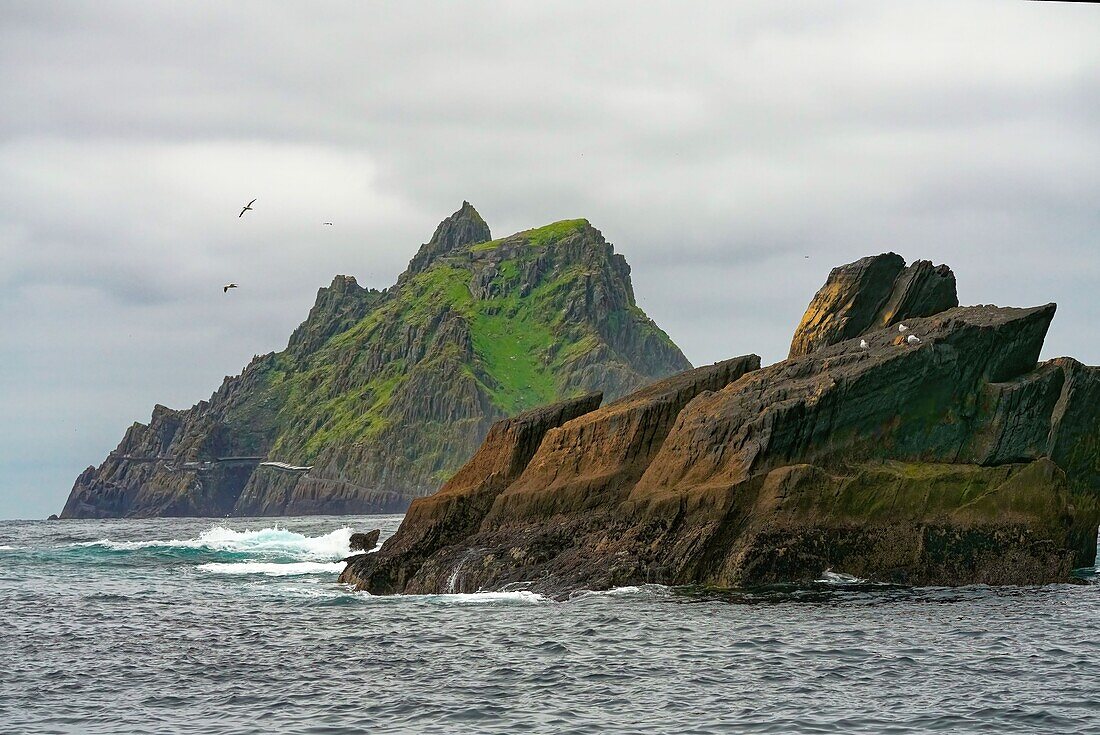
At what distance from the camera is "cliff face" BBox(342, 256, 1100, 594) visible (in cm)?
4125

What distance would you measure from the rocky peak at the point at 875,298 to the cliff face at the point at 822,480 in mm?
1782

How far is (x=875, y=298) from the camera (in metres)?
55.3

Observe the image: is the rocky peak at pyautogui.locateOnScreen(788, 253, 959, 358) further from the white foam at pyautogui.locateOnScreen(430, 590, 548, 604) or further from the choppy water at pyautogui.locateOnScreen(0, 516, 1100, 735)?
the white foam at pyautogui.locateOnScreen(430, 590, 548, 604)

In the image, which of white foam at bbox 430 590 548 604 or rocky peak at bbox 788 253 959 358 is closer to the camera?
white foam at bbox 430 590 548 604

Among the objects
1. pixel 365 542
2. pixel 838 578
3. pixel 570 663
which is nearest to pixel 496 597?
pixel 838 578

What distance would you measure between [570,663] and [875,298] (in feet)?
105

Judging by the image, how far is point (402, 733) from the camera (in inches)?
864

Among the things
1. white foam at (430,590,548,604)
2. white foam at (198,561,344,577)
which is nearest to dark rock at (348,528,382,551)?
white foam at (198,561,344,577)

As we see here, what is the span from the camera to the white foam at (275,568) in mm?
61969

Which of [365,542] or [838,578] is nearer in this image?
[838,578]

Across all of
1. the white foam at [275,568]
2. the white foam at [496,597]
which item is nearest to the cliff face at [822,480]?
the white foam at [496,597]

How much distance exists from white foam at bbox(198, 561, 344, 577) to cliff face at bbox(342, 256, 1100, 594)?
10.6m

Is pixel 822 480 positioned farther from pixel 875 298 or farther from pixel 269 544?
pixel 269 544

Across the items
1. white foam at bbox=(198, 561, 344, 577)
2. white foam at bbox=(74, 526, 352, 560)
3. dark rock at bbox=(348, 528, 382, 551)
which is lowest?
white foam at bbox=(198, 561, 344, 577)
